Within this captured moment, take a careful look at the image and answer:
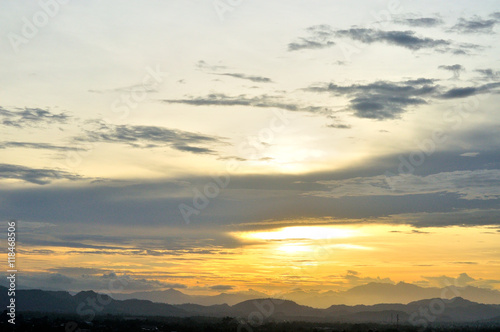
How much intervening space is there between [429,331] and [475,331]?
33.3ft

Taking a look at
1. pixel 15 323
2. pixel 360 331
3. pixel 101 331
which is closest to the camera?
pixel 101 331

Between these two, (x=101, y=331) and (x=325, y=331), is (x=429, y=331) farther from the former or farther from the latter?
(x=101, y=331)

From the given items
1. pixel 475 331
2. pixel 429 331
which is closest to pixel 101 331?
pixel 429 331

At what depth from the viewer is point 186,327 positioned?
10538cm

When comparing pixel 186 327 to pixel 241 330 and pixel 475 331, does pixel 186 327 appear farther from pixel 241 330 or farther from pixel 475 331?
pixel 475 331

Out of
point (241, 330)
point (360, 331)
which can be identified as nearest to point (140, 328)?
point (241, 330)

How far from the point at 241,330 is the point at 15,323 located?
42387 millimetres

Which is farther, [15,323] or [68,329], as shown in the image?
[15,323]

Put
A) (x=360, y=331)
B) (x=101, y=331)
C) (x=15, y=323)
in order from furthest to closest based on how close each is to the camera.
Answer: (x=360, y=331) < (x=15, y=323) < (x=101, y=331)

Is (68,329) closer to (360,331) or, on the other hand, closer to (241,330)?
(241,330)

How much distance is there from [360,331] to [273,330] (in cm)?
1805

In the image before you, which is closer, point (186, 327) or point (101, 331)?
point (101, 331)

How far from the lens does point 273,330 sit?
4033 inches

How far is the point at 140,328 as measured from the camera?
99750mm
